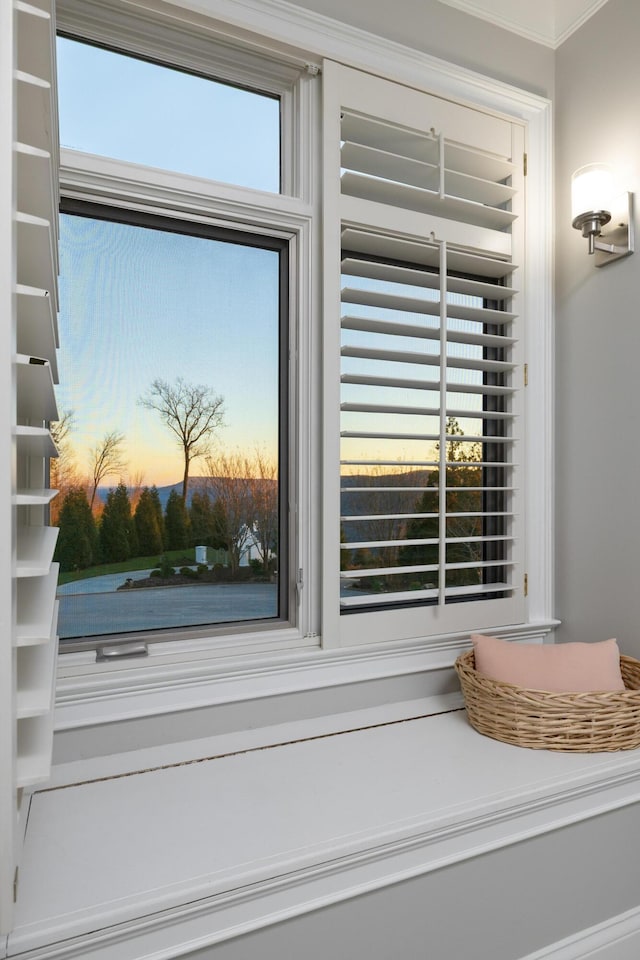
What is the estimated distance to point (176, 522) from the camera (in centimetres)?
156

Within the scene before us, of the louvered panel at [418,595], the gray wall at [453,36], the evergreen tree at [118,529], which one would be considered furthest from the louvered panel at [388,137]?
the louvered panel at [418,595]

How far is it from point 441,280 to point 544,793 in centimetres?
132

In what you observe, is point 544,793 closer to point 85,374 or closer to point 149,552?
point 149,552

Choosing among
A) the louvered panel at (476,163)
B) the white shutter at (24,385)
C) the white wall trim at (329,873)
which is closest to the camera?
the white shutter at (24,385)

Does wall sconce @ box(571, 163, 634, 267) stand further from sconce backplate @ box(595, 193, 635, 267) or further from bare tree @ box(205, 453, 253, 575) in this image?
bare tree @ box(205, 453, 253, 575)

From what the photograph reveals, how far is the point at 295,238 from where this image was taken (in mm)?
1674

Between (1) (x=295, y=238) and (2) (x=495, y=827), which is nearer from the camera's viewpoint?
(2) (x=495, y=827)

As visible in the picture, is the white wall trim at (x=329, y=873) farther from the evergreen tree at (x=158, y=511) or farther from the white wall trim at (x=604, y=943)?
the evergreen tree at (x=158, y=511)

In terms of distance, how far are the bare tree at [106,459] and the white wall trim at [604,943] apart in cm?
140

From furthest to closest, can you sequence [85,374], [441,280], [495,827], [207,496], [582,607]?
[582,607], [441,280], [207,496], [85,374], [495,827]

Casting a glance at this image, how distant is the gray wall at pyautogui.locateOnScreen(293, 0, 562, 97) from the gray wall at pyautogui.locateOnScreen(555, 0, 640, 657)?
0.33 feet

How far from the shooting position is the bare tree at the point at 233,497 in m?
1.61

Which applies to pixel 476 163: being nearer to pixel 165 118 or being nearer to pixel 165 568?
pixel 165 118

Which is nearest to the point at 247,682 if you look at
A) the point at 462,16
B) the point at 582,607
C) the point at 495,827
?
the point at 495,827
